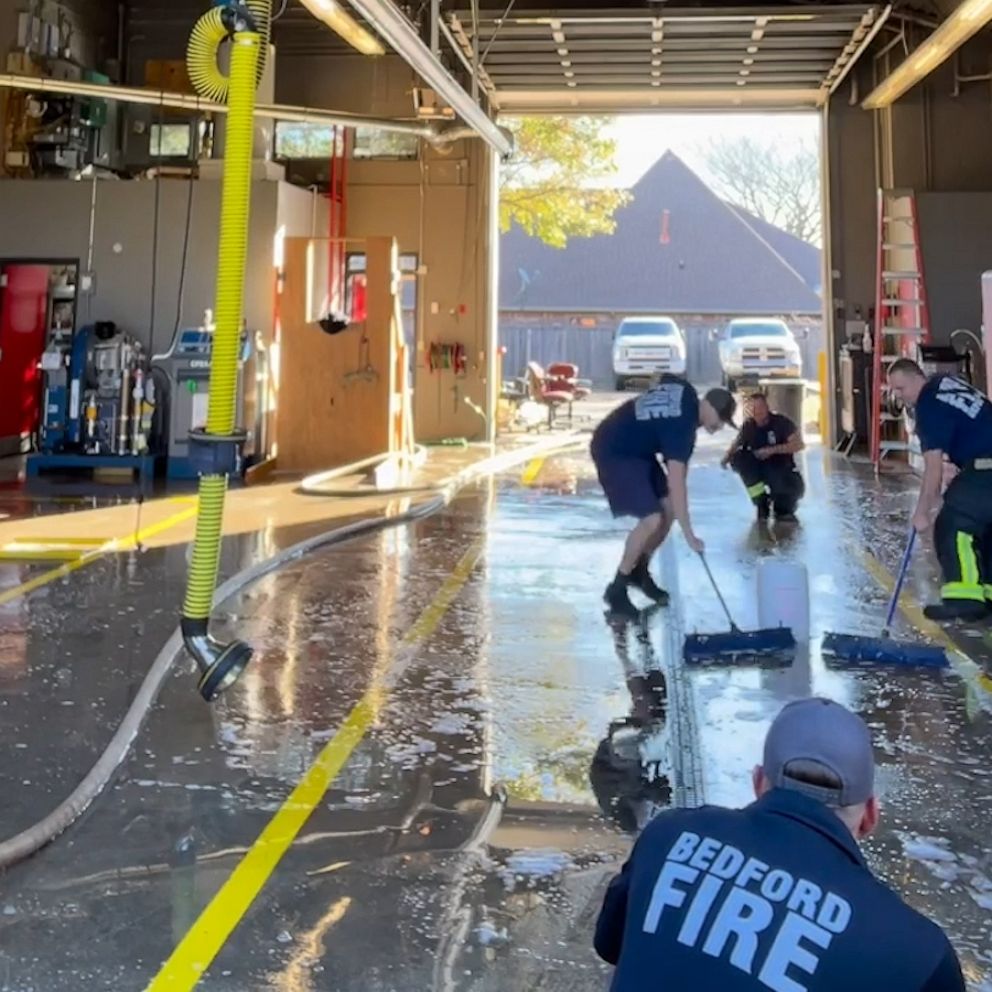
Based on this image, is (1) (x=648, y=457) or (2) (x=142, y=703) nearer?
(2) (x=142, y=703)

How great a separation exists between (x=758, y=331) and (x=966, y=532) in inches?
950

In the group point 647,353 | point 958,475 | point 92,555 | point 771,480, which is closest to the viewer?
point 958,475

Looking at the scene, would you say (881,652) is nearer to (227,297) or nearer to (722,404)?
(722,404)

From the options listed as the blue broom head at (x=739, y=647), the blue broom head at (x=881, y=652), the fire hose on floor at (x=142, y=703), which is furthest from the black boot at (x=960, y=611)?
the fire hose on floor at (x=142, y=703)

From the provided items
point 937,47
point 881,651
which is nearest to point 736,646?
point 881,651

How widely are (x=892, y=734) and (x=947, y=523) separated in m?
2.48

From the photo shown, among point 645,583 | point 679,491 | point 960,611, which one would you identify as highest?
point 679,491

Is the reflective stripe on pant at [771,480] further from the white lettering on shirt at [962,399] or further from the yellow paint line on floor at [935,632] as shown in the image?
the white lettering on shirt at [962,399]

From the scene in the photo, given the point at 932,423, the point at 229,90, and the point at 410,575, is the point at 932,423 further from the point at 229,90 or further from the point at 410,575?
the point at 229,90

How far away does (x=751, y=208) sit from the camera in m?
53.1

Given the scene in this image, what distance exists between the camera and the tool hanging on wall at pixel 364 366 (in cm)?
1432

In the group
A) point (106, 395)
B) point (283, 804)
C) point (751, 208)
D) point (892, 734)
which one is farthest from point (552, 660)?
point (751, 208)

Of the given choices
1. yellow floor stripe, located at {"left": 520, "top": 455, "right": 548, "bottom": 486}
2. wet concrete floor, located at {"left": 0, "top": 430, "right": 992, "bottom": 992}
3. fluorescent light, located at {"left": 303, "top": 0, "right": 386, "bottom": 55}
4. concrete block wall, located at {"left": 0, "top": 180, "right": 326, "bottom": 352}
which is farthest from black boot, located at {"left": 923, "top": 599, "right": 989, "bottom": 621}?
concrete block wall, located at {"left": 0, "top": 180, "right": 326, "bottom": 352}

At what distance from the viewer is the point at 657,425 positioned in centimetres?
716
